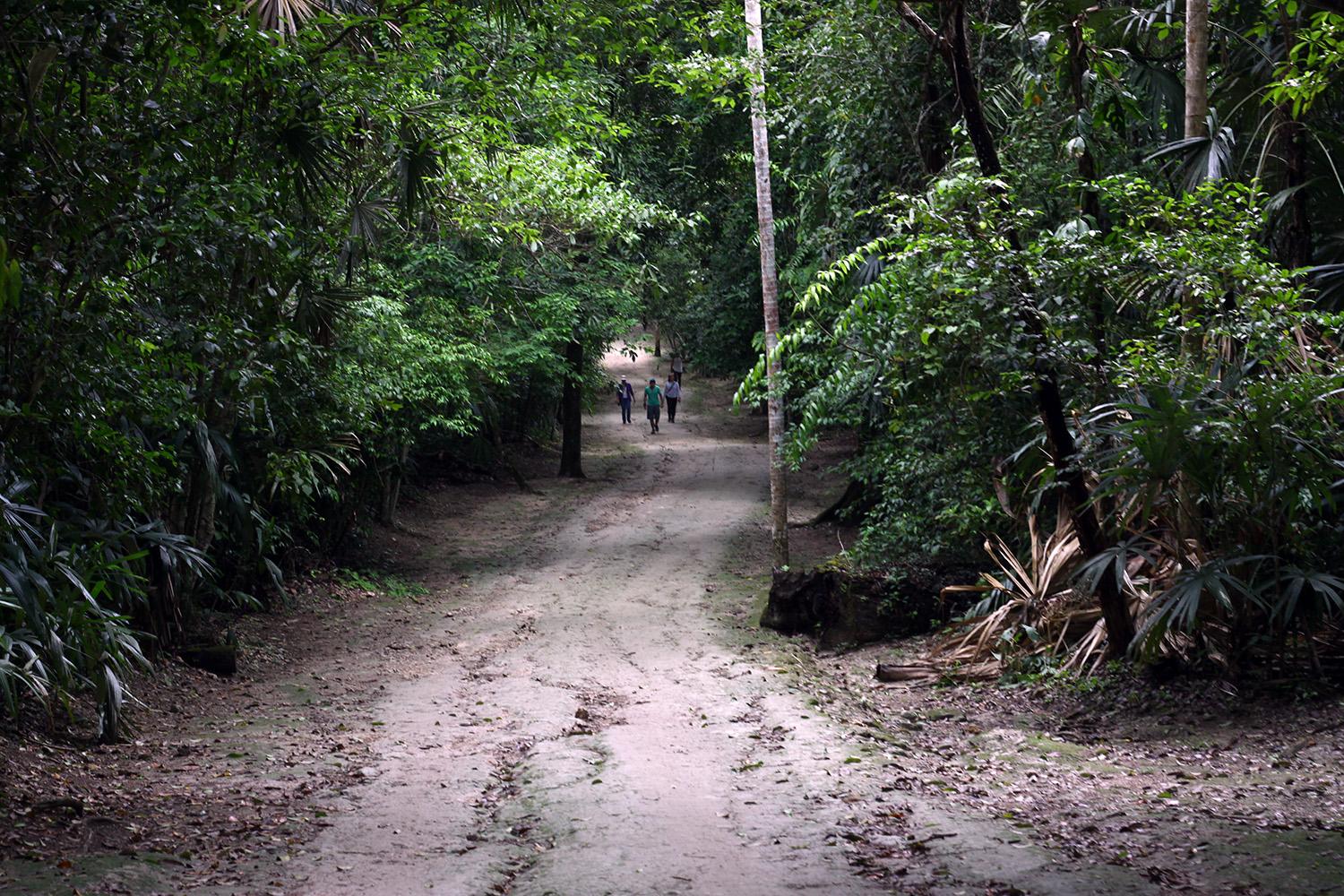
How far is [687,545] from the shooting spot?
686 inches

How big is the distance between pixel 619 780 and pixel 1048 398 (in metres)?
4.00

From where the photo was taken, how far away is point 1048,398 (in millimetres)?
7930

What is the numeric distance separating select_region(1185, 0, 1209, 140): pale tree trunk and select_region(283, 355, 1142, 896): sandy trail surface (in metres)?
5.36

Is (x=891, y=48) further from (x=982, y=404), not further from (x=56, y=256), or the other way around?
(x=56, y=256)

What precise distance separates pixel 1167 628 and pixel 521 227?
8.06m

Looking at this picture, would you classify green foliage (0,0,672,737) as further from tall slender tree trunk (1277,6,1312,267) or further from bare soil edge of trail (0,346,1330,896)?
tall slender tree trunk (1277,6,1312,267)

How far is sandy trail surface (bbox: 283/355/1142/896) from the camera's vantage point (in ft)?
16.6

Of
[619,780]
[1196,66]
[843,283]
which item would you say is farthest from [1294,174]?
[619,780]

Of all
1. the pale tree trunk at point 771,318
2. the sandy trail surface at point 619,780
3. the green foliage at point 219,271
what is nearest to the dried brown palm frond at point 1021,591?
the sandy trail surface at point 619,780

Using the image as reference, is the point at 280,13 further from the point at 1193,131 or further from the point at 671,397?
the point at 671,397

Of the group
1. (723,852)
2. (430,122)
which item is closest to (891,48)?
(430,122)

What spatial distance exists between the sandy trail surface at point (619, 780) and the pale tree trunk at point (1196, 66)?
17.6 ft

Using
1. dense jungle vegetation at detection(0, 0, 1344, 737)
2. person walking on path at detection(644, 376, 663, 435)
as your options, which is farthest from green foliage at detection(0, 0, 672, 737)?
person walking on path at detection(644, 376, 663, 435)

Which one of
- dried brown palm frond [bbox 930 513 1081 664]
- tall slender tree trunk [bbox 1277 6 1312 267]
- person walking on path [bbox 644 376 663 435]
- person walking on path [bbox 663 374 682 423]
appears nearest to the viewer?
tall slender tree trunk [bbox 1277 6 1312 267]
